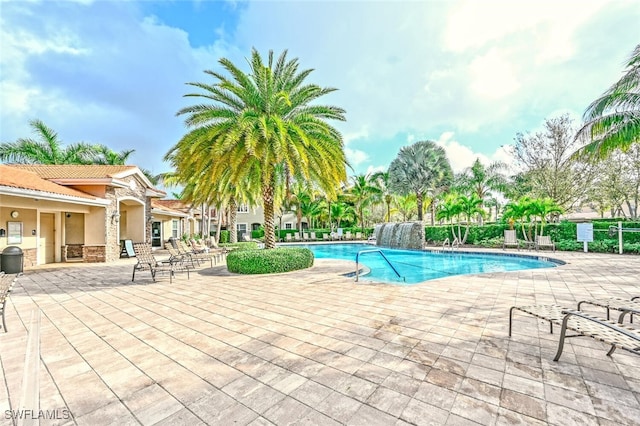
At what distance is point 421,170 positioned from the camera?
86.5ft

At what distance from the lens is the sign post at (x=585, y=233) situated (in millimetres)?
15258

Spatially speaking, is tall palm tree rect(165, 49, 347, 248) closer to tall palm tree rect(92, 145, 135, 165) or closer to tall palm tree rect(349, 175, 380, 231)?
tall palm tree rect(92, 145, 135, 165)

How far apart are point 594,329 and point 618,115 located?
44.7 feet

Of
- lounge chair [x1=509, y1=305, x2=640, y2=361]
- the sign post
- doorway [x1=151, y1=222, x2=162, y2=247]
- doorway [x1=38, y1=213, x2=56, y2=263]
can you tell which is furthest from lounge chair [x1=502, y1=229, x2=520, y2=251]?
doorway [x1=151, y1=222, x2=162, y2=247]

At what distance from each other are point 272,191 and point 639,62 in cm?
1488

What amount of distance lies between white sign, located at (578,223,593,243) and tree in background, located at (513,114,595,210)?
845cm

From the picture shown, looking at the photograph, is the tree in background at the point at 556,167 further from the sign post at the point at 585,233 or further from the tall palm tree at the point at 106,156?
the tall palm tree at the point at 106,156

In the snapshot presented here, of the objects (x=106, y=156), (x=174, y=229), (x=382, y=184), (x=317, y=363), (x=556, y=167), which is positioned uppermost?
(x=106, y=156)

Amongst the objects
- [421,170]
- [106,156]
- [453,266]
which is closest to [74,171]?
[106,156]

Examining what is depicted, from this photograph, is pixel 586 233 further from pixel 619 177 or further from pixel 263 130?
pixel 263 130

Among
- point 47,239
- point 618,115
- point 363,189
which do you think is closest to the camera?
point 618,115

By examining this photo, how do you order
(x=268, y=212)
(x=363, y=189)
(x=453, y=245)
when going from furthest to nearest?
(x=363, y=189) → (x=453, y=245) → (x=268, y=212)

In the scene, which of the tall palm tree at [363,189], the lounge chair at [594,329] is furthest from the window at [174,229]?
the lounge chair at [594,329]

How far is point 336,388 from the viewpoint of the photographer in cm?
283
